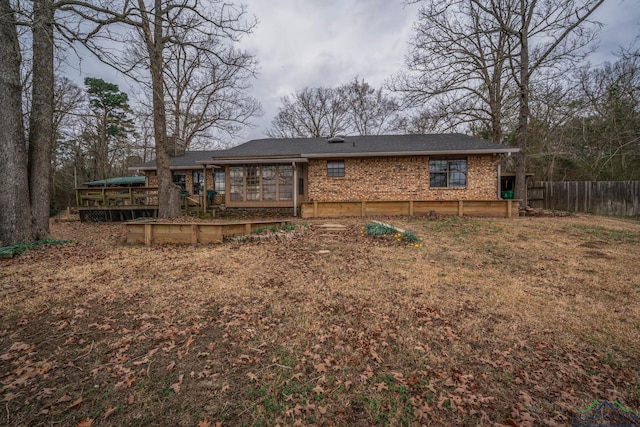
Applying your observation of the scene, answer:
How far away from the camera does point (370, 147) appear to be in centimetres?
1327

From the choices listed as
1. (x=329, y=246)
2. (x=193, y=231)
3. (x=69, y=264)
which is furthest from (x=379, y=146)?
(x=69, y=264)

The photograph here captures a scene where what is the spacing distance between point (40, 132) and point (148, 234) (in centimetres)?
361

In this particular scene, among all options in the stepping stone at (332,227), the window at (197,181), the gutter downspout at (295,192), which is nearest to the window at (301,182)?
the gutter downspout at (295,192)

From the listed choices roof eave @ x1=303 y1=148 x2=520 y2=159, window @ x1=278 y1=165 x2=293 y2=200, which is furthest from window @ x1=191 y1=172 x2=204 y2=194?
roof eave @ x1=303 y1=148 x2=520 y2=159

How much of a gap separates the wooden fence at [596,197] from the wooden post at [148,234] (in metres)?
19.6

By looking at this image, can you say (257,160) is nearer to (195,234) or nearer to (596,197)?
(195,234)

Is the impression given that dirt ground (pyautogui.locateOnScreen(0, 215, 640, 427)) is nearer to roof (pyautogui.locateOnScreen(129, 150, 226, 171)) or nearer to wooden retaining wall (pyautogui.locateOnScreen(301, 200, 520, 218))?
wooden retaining wall (pyautogui.locateOnScreen(301, 200, 520, 218))

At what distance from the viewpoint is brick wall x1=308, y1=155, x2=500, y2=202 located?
41.2 ft

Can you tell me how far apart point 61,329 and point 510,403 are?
4499 mm

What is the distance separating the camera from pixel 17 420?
6.24 feet

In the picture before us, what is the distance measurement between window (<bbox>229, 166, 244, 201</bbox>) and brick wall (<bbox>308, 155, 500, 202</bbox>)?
3.32 meters

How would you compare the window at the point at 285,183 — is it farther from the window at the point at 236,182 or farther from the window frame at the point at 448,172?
the window frame at the point at 448,172

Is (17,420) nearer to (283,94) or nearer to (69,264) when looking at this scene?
(69,264)

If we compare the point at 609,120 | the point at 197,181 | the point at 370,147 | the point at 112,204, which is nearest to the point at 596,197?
the point at 609,120
